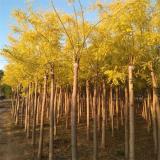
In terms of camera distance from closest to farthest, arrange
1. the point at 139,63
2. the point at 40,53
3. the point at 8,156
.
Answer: the point at 139,63
the point at 40,53
the point at 8,156

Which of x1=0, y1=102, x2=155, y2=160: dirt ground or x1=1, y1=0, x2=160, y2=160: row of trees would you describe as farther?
x1=0, y1=102, x2=155, y2=160: dirt ground

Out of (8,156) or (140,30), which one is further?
(8,156)

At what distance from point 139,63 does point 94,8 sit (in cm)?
359

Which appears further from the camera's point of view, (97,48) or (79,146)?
(79,146)

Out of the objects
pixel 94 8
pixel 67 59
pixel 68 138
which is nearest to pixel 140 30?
pixel 94 8

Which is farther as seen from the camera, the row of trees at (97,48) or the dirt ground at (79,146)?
the dirt ground at (79,146)

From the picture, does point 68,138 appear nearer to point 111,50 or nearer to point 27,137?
point 27,137

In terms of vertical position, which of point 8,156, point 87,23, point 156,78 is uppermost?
point 87,23

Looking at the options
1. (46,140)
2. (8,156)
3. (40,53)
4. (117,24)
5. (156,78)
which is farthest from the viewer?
(46,140)

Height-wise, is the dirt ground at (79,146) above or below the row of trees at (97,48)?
below

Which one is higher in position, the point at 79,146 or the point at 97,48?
the point at 97,48

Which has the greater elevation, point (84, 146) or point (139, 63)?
point (139, 63)

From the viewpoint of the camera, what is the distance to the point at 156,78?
18.0 meters

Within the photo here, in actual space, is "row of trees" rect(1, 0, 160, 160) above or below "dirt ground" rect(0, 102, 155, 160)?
above
